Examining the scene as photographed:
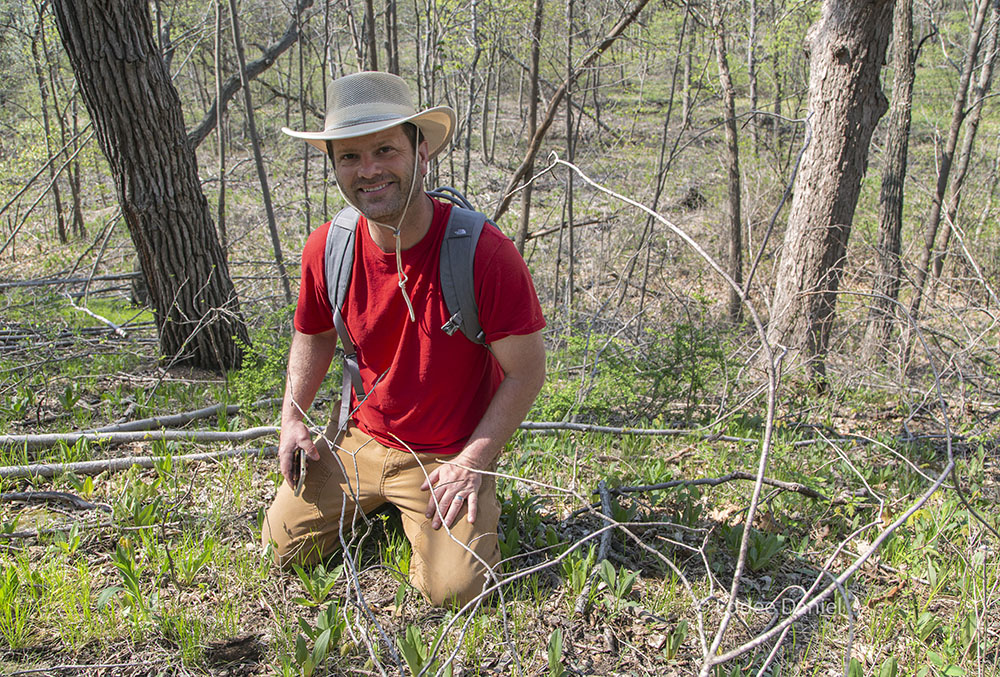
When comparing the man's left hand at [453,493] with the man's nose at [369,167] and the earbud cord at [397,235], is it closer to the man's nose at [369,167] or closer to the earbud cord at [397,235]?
the earbud cord at [397,235]

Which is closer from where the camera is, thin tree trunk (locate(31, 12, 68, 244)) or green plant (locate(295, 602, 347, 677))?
green plant (locate(295, 602, 347, 677))

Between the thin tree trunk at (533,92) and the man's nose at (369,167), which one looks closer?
the man's nose at (369,167)

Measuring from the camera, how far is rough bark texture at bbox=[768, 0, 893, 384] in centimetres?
454

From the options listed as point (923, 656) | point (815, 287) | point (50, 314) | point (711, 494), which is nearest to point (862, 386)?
point (815, 287)

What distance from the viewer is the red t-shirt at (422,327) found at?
252 cm

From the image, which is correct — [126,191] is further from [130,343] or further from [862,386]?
[862,386]

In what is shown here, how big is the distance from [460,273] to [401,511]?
3.55 ft

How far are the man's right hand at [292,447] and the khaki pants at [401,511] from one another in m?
0.07

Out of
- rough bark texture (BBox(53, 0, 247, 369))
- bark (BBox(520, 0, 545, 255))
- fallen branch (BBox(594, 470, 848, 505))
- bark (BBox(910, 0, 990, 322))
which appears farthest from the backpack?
bark (BBox(910, 0, 990, 322))

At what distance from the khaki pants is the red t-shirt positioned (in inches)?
4.6

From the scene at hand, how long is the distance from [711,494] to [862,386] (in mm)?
2303

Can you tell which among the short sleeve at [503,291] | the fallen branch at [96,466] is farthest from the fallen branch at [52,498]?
the short sleeve at [503,291]

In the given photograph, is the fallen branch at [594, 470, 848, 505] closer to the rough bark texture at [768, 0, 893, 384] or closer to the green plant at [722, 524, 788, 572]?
the green plant at [722, 524, 788, 572]

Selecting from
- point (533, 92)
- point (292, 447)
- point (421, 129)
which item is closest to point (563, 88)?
point (533, 92)
